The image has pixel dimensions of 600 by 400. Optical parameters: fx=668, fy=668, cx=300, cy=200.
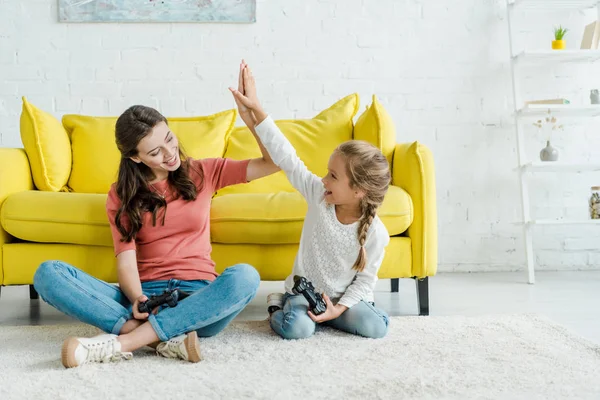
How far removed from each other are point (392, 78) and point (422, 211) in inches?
58.1

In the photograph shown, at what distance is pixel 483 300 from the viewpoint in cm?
270

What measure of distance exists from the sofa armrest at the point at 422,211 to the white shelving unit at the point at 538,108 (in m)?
1.14

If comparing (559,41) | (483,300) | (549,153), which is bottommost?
(483,300)

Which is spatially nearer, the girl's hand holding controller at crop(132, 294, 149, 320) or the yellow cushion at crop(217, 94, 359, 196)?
the girl's hand holding controller at crop(132, 294, 149, 320)

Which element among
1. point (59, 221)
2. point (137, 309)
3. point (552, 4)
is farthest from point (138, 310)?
point (552, 4)

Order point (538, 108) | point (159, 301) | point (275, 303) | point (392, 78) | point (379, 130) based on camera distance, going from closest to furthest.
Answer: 1. point (159, 301)
2. point (275, 303)
3. point (379, 130)
4. point (538, 108)
5. point (392, 78)

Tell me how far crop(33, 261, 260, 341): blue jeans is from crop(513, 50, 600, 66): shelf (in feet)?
7.11

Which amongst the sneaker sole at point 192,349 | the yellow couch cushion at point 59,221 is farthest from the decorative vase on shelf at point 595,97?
the sneaker sole at point 192,349

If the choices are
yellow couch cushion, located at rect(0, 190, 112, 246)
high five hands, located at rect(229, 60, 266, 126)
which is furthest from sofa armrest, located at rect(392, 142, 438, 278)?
yellow couch cushion, located at rect(0, 190, 112, 246)

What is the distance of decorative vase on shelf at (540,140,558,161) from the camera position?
10.9 ft

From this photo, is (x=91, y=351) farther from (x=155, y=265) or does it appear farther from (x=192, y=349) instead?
(x=155, y=265)

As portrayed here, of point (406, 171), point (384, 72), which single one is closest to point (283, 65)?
point (384, 72)

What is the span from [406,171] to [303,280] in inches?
24.8

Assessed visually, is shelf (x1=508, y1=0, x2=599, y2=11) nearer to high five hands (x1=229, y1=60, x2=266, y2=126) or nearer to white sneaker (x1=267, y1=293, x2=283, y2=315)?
high five hands (x1=229, y1=60, x2=266, y2=126)
